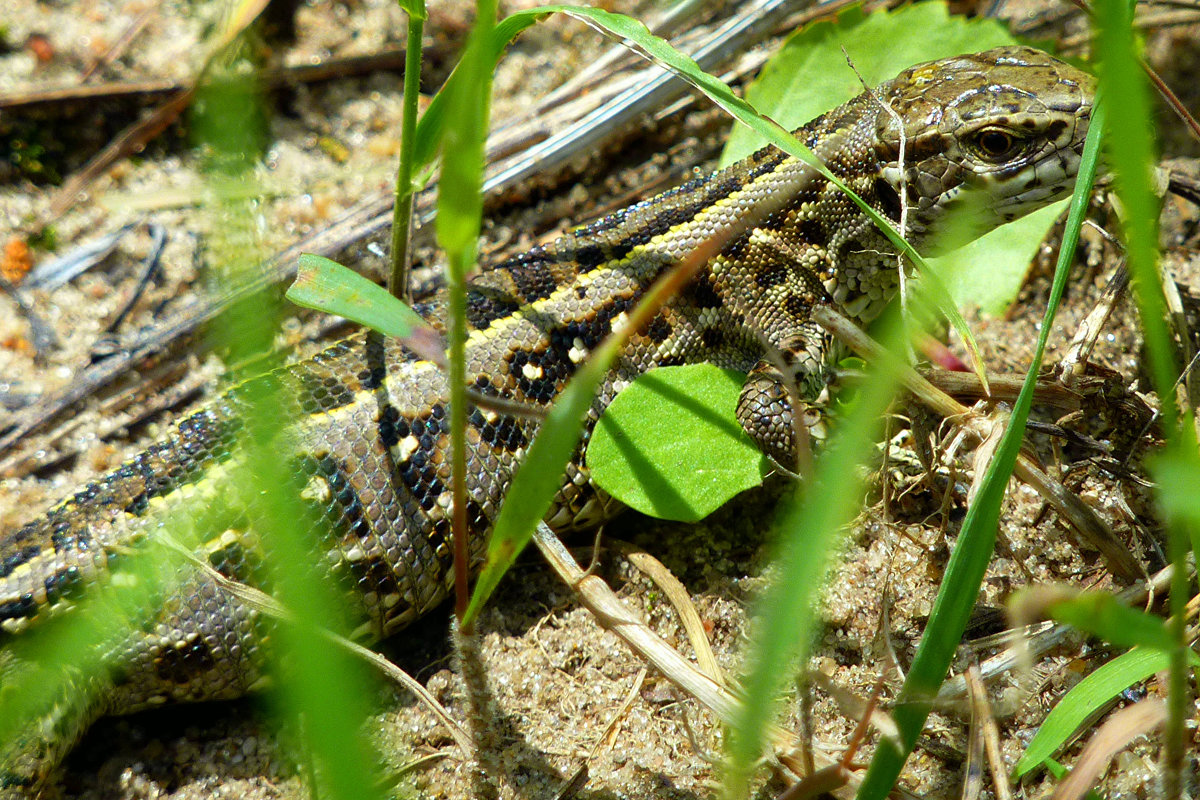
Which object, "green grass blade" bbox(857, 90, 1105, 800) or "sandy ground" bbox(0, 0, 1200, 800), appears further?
"sandy ground" bbox(0, 0, 1200, 800)

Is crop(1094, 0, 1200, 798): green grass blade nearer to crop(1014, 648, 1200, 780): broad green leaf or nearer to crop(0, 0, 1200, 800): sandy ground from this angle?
crop(1014, 648, 1200, 780): broad green leaf

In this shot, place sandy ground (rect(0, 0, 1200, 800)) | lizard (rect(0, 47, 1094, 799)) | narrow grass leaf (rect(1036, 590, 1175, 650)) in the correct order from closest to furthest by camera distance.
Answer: narrow grass leaf (rect(1036, 590, 1175, 650)) < sandy ground (rect(0, 0, 1200, 800)) < lizard (rect(0, 47, 1094, 799))

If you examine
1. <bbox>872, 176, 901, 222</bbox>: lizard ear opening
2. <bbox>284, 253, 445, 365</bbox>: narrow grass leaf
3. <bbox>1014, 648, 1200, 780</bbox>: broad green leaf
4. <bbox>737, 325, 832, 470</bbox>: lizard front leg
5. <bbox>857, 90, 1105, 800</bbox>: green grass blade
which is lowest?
<bbox>1014, 648, 1200, 780</bbox>: broad green leaf

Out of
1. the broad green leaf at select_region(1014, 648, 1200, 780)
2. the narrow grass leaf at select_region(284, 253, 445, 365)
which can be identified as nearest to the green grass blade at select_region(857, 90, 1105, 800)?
the broad green leaf at select_region(1014, 648, 1200, 780)

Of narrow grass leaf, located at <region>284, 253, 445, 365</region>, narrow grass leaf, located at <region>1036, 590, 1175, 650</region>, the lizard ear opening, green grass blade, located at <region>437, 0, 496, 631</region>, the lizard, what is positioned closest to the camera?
green grass blade, located at <region>437, 0, 496, 631</region>

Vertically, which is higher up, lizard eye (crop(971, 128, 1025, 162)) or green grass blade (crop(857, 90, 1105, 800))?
lizard eye (crop(971, 128, 1025, 162))

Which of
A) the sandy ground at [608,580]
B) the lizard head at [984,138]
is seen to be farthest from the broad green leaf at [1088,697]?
the lizard head at [984,138]

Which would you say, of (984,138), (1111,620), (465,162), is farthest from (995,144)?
(465,162)

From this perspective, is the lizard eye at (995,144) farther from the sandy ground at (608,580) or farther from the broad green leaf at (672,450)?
the broad green leaf at (672,450)
